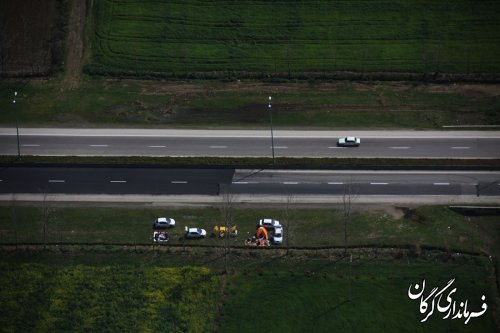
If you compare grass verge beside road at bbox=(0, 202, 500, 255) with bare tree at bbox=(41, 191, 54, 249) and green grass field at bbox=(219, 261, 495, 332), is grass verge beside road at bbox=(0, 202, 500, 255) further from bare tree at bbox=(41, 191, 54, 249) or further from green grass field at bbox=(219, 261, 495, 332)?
green grass field at bbox=(219, 261, 495, 332)

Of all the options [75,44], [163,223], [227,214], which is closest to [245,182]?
[227,214]

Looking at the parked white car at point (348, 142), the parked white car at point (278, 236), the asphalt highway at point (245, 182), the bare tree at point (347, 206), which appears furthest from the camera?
the parked white car at point (348, 142)

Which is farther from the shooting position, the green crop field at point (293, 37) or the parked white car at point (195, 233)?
the green crop field at point (293, 37)

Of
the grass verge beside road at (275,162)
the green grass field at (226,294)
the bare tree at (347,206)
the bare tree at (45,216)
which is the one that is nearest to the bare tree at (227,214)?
the green grass field at (226,294)

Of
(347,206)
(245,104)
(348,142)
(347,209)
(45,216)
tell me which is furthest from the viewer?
(245,104)

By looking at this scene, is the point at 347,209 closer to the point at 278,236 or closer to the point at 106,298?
the point at 278,236

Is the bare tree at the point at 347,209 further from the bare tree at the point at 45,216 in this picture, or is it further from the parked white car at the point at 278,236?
the bare tree at the point at 45,216

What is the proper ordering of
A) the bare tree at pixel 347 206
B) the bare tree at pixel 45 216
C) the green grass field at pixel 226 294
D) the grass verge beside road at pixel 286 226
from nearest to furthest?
the green grass field at pixel 226 294 < the grass verge beside road at pixel 286 226 < the bare tree at pixel 347 206 < the bare tree at pixel 45 216
